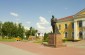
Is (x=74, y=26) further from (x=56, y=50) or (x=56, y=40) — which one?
(x=56, y=50)

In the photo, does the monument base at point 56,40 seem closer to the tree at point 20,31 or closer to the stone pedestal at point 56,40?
the stone pedestal at point 56,40

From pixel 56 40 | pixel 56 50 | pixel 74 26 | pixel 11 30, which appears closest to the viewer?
pixel 56 50

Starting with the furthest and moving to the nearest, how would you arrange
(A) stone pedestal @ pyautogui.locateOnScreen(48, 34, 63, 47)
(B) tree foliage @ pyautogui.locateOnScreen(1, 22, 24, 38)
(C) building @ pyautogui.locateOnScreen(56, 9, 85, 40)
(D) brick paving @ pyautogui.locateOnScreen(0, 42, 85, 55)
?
(B) tree foliage @ pyautogui.locateOnScreen(1, 22, 24, 38) → (C) building @ pyautogui.locateOnScreen(56, 9, 85, 40) → (A) stone pedestal @ pyautogui.locateOnScreen(48, 34, 63, 47) → (D) brick paving @ pyautogui.locateOnScreen(0, 42, 85, 55)

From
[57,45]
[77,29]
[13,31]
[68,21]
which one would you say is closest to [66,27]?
[68,21]

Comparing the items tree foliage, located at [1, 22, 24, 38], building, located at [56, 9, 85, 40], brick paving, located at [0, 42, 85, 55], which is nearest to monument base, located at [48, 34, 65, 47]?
brick paving, located at [0, 42, 85, 55]

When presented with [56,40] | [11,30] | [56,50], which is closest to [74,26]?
[56,40]

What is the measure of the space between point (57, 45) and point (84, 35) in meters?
24.7

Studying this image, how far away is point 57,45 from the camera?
966 inches

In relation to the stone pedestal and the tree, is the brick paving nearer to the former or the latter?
the stone pedestal

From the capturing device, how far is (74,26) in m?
50.3

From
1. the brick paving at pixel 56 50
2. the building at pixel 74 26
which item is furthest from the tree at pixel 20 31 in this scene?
the brick paving at pixel 56 50

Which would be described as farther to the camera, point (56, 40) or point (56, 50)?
point (56, 40)

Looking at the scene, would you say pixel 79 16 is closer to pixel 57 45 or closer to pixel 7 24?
pixel 57 45

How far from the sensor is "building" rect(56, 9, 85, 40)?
48.2 m
